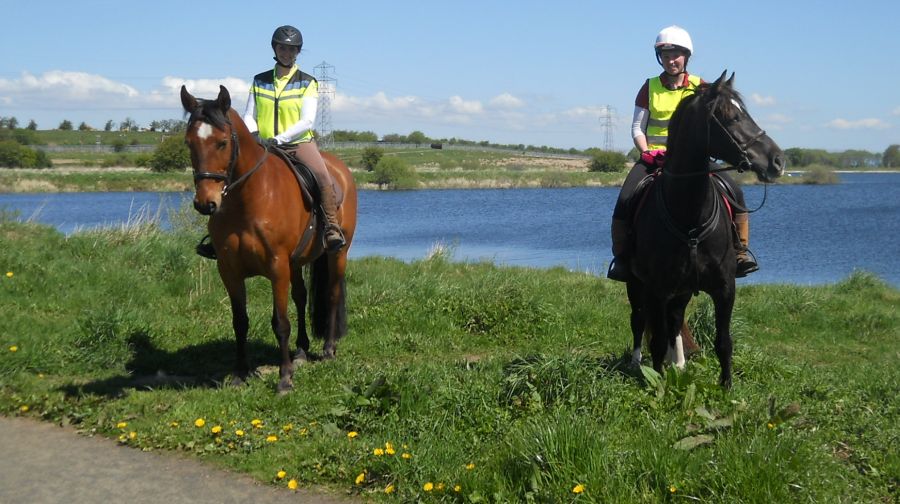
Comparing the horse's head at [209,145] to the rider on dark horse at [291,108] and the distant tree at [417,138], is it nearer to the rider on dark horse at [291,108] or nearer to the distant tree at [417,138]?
the rider on dark horse at [291,108]

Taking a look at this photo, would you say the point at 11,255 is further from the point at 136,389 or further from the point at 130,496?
the point at 130,496

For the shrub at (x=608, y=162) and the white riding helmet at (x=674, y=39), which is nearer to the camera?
the white riding helmet at (x=674, y=39)

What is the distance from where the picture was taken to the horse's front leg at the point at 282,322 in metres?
7.30

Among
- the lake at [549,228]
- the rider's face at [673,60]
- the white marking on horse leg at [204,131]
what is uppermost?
the rider's face at [673,60]

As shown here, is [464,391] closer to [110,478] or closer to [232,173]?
[110,478]

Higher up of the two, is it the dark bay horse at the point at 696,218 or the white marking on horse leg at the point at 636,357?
the dark bay horse at the point at 696,218

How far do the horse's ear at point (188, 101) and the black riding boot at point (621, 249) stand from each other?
375cm

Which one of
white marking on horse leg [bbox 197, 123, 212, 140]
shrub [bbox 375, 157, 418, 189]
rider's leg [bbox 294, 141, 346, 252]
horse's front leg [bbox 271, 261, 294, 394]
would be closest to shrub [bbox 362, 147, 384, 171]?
shrub [bbox 375, 157, 418, 189]

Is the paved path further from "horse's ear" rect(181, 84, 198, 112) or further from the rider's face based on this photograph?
the rider's face

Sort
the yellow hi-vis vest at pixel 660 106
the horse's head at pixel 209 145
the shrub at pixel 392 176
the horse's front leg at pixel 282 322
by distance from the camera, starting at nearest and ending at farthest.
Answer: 1. the horse's head at pixel 209 145
2. the horse's front leg at pixel 282 322
3. the yellow hi-vis vest at pixel 660 106
4. the shrub at pixel 392 176

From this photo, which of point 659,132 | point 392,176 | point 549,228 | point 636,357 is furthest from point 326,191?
point 392,176

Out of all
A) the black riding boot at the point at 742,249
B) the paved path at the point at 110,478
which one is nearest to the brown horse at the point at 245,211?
the paved path at the point at 110,478

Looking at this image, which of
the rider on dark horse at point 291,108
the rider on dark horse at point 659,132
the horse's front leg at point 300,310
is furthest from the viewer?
the horse's front leg at point 300,310

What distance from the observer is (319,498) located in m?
5.17
